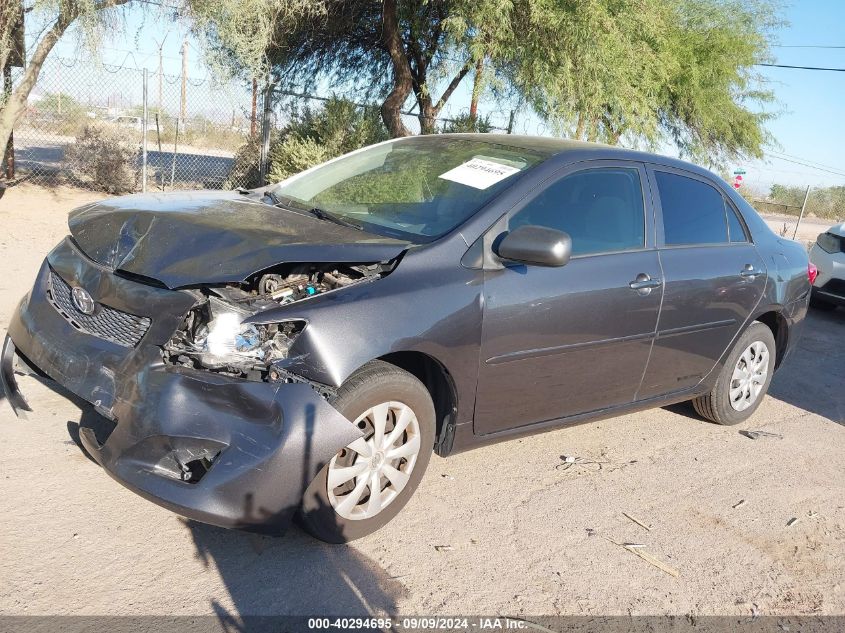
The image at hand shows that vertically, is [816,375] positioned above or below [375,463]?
below

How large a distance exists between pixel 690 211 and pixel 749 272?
0.67 m

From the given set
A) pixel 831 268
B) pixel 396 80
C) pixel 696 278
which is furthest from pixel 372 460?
pixel 396 80

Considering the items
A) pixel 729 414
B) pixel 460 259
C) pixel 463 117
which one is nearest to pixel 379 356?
pixel 460 259

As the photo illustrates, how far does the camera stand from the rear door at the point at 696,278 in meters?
4.56

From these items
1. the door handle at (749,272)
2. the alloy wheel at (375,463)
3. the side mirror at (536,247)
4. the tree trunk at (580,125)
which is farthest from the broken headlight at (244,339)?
the tree trunk at (580,125)

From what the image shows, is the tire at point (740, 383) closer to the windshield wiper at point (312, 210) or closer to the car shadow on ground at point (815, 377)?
the car shadow on ground at point (815, 377)

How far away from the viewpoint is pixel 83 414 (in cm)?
386

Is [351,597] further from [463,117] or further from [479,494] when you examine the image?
[463,117]

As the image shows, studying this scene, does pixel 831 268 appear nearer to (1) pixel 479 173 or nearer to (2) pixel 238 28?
(1) pixel 479 173

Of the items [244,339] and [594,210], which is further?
[594,210]

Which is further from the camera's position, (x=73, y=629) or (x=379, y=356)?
(x=379, y=356)

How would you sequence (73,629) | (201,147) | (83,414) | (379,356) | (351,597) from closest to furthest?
1. (73,629)
2. (351,597)
3. (379,356)
4. (83,414)
5. (201,147)

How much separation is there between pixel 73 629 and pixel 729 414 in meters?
4.47

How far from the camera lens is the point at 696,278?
15.3 feet
